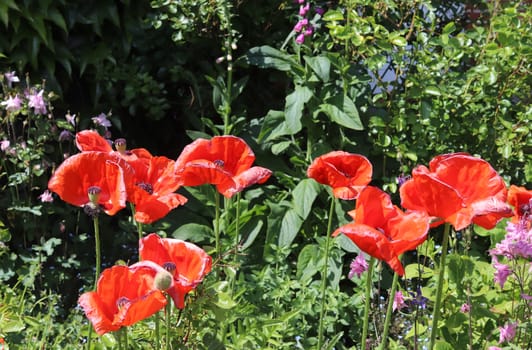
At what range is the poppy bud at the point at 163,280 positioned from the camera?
4.13 feet

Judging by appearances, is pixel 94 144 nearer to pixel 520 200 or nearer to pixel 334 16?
pixel 520 200

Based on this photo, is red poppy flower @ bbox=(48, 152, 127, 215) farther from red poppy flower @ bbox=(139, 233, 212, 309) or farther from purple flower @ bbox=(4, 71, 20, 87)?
purple flower @ bbox=(4, 71, 20, 87)

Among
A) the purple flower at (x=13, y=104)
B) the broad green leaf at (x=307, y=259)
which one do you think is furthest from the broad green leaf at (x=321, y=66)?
the purple flower at (x=13, y=104)

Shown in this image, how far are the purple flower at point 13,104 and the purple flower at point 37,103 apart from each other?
2.0 inches

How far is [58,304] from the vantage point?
368 cm

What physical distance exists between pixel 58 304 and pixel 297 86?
1.56 m

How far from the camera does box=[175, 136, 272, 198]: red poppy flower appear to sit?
167cm

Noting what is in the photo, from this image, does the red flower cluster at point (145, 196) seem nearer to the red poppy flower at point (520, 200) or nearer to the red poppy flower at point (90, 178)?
the red poppy flower at point (90, 178)

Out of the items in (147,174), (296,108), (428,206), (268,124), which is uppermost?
(428,206)

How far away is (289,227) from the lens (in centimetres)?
349

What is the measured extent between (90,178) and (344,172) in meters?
0.56

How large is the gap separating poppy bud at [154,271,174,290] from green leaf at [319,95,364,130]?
2.21 meters

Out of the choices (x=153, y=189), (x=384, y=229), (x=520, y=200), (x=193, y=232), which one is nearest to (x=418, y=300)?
(x=520, y=200)

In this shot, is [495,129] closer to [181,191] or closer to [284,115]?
[284,115]
